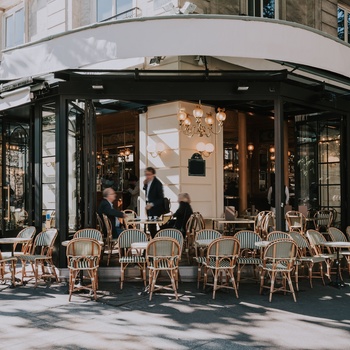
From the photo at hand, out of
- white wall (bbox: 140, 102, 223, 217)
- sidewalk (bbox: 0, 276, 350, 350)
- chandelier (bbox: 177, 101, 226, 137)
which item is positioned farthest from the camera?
white wall (bbox: 140, 102, 223, 217)

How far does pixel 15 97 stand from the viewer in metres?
9.27

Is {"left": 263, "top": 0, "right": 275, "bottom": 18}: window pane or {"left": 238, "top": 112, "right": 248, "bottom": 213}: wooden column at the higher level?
{"left": 263, "top": 0, "right": 275, "bottom": 18}: window pane

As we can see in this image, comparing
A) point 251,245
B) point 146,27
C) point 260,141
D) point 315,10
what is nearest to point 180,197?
point 251,245

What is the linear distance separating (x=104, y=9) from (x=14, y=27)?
13.1 ft

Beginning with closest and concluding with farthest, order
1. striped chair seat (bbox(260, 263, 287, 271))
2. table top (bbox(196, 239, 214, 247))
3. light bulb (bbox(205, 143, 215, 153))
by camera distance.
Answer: striped chair seat (bbox(260, 263, 287, 271)) < table top (bbox(196, 239, 214, 247)) < light bulb (bbox(205, 143, 215, 153))

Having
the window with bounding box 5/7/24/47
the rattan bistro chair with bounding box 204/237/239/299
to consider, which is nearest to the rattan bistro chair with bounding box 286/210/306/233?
the rattan bistro chair with bounding box 204/237/239/299

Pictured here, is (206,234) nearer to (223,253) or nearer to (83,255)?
(223,253)

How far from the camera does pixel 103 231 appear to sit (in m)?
10.1

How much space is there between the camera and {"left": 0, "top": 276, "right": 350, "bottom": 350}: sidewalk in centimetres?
491

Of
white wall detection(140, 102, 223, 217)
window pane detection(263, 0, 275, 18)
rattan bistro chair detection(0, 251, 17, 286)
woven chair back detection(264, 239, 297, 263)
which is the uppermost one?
window pane detection(263, 0, 275, 18)

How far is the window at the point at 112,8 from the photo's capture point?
36.0 feet

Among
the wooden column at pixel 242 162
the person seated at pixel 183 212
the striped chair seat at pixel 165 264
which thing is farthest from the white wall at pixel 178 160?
the striped chair seat at pixel 165 264

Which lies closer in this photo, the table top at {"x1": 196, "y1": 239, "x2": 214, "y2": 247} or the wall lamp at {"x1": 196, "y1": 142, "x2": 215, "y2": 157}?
the table top at {"x1": 196, "y1": 239, "x2": 214, "y2": 247}

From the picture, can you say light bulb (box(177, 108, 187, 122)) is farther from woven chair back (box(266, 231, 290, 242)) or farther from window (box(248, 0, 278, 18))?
woven chair back (box(266, 231, 290, 242))
